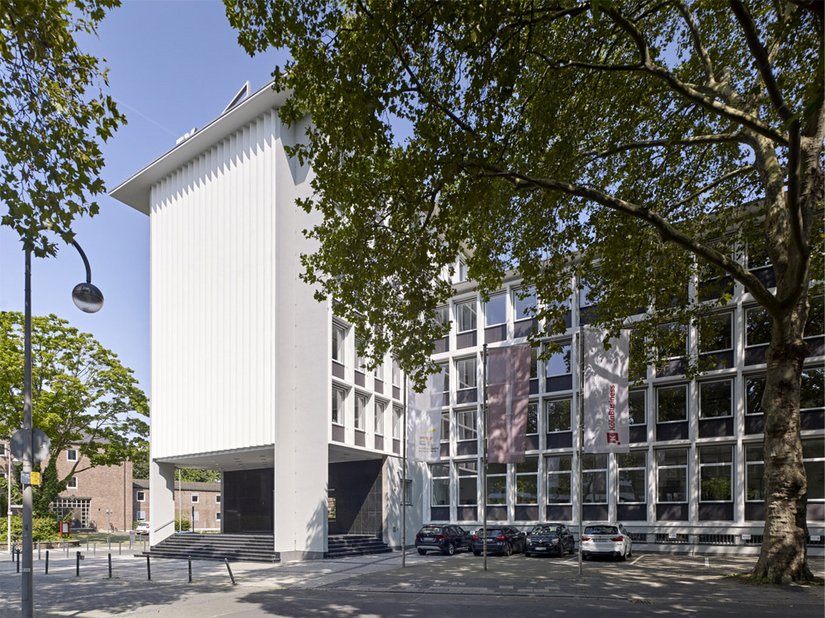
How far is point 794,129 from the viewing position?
11.5m

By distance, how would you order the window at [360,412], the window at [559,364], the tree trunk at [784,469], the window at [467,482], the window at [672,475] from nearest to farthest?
the tree trunk at [784,469], the window at [672,475], the window at [360,412], the window at [559,364], the window at [467,482]

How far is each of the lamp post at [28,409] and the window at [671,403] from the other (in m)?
27.9

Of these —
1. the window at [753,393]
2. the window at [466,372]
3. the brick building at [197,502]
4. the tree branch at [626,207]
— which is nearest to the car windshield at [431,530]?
the window at [466,372]

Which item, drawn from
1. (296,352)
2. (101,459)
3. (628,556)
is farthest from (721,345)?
(101,459)

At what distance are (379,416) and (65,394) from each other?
18364 mm

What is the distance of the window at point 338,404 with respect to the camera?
31281 mm

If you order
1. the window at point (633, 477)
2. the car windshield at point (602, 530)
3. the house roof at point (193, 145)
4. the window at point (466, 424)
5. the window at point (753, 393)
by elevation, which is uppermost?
the house roof at point (193, 145)

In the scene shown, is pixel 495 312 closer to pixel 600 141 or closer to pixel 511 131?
pixel 600 141

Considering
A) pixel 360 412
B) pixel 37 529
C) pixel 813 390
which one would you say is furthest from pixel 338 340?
pixel 37 529

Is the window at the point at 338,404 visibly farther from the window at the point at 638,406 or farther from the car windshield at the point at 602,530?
the window at the point at 638,406

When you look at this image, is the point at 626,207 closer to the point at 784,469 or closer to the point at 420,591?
the point at 784,469

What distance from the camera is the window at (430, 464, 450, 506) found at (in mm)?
40478

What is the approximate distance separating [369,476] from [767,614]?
2568cm

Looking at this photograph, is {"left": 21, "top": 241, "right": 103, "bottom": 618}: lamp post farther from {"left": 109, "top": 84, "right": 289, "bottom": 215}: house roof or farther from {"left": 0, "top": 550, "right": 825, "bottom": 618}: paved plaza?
{"left": 109, "top": 84, "right": 289, "bottom": 215}: house roof
